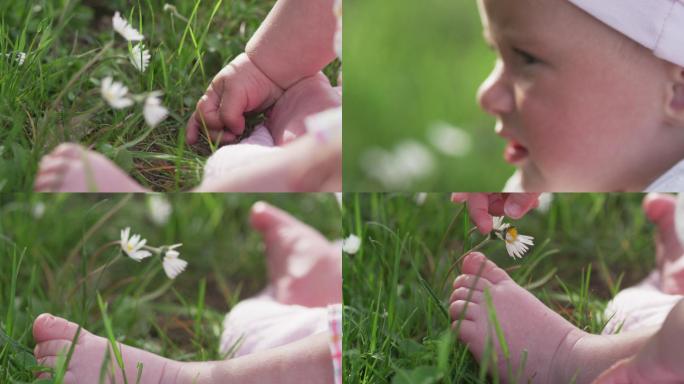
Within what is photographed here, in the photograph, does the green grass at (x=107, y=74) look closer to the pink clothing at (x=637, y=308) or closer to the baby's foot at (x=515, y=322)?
the baby's foot at (x=515, y=322)

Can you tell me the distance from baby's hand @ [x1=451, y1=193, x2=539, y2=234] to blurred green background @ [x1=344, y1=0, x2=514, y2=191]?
1.78 feet

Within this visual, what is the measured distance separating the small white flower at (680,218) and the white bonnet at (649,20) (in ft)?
0.76

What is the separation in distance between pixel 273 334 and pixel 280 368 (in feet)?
0.37

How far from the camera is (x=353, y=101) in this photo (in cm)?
138

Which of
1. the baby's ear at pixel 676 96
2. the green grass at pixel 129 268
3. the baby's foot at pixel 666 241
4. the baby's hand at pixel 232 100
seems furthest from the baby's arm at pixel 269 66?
the baby's foot at pixel 666 241

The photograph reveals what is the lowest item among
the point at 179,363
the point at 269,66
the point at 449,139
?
the point at 449,139

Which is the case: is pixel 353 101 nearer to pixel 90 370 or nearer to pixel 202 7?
pixel 202 7

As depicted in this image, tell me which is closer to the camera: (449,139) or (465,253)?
(465,253)

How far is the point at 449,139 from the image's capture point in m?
1.36

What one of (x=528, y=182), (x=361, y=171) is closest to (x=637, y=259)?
(x=528, y=182)

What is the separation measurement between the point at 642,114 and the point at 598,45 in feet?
0.27

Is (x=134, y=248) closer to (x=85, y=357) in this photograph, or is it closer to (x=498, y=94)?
(x=85, y=357)

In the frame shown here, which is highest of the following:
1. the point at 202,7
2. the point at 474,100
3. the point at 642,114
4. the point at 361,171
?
the point at 202,7

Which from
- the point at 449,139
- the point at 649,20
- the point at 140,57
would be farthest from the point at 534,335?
the point at 449,139
